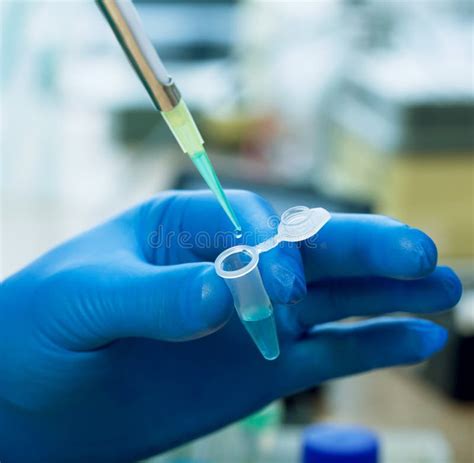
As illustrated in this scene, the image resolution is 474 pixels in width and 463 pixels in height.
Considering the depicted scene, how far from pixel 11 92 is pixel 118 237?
1575 millimetres

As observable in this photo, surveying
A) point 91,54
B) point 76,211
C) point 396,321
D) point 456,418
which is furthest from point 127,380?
point 91,54

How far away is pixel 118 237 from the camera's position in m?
0.76

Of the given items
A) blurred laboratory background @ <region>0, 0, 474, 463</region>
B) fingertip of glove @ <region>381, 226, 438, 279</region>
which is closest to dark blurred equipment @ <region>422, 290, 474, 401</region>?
blurred laboratory background @ <region>0, 0, 474, 463</region>

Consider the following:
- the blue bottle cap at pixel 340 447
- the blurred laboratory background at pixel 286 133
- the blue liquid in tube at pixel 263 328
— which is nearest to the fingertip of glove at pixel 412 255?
the blue liquid in tube at pixel 263 328

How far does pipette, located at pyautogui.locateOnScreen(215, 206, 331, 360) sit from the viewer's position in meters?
0.63

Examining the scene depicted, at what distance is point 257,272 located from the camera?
2.09 ft

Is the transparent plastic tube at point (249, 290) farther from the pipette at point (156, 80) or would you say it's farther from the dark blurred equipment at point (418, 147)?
the dark blurred equipment at point (418, 147)

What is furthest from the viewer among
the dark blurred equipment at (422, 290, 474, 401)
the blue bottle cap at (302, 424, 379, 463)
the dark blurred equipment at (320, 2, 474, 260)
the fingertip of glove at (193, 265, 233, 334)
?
the dark blurred equipment at (320, 2, 474, 260)

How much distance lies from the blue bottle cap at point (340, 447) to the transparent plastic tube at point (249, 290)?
27 centimetres

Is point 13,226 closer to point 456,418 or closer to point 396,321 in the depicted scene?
point 456,418

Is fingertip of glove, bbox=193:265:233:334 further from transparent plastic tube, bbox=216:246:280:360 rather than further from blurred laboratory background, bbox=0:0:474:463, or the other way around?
blurred laboratory background, bbox=0:0:474:463

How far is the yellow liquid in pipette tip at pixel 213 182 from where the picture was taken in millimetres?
700

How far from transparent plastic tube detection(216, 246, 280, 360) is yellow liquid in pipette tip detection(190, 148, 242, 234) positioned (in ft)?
0.22

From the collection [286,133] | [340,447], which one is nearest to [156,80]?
[340,447]
